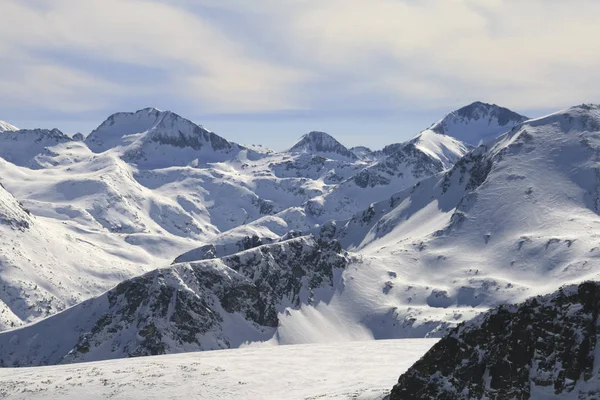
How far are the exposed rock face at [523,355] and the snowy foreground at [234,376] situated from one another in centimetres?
737

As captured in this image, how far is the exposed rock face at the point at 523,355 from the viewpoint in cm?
3297

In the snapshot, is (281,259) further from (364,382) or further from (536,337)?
(536,337)

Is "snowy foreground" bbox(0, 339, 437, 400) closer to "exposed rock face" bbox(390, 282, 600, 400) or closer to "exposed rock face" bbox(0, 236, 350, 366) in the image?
"exposed rock face" bbox(390, 282, 600, 400)

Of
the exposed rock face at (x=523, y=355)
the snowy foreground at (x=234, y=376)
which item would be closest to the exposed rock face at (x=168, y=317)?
the snowy foreground at (x=234, y=376)

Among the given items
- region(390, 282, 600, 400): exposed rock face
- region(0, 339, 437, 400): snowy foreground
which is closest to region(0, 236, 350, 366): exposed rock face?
region(0, 339, 437, 400): snowy foreground

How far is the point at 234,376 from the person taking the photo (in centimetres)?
5466

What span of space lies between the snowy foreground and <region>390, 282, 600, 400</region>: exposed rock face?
7.37 metres

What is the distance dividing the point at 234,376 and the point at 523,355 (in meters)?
27.2

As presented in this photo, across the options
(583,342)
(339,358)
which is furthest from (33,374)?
(583,342)

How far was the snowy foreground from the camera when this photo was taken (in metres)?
50.2

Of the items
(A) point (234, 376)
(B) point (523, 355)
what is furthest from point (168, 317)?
(B) point (523, 355)

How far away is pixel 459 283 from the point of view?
622 ft

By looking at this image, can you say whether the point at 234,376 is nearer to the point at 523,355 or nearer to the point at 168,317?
the point at 523,355

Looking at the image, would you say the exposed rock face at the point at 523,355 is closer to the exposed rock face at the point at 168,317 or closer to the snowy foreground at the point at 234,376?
the snowy foreground at the point at 234,376
